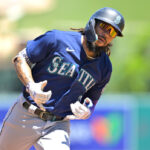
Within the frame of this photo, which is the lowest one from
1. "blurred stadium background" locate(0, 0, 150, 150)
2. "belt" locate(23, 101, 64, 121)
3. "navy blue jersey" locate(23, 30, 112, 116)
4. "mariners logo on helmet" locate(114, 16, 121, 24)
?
"blurred stadium background" locate(0, 0, 150, 150)

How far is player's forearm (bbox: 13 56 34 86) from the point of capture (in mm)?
4840

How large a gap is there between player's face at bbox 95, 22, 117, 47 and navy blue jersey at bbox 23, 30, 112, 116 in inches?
8.5

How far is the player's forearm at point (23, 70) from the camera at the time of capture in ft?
15.9

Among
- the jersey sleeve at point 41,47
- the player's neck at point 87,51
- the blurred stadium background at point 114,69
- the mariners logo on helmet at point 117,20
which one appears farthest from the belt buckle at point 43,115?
the blurred stadium background at point 114,69

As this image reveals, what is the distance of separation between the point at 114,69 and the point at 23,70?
1154cm

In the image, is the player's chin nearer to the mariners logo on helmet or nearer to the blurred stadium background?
the mariners logo on helmet

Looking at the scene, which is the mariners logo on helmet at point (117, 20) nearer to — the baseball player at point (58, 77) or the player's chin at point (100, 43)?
the baseball player at point (58, 77)

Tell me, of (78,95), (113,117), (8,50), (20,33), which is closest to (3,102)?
(113,117)

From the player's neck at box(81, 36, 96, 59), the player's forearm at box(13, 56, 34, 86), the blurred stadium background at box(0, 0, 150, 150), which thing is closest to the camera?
the player's forearm at box(13, 56, 34, 86)

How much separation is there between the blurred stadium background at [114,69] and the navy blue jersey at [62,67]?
438cm

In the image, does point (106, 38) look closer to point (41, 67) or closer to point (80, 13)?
point (41, 67)

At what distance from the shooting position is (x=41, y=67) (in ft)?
16.7

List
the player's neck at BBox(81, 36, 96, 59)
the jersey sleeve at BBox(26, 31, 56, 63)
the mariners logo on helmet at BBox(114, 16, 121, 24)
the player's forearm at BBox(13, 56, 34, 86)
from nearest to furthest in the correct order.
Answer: the player's forearm at BBox(13, 56, 34, 86) → the jersey sleeve at BBox(26, 31, 56, 63) → the mariners logo on helmet at BBox(114, 16, 121, 24) → the player's neck at BBox(81, 36, 96, 59)

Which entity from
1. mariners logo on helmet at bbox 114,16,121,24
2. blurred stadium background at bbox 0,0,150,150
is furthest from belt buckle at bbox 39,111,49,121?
blurred stadium background at bbox 0,0,150,150
